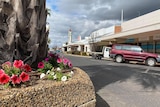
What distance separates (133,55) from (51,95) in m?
23.7

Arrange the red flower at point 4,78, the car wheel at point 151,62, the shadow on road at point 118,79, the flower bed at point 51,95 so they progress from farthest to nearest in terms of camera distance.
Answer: the car wheel at point 151,62, the shadow on road at point 118,79, the red flower at point 4,78, the flower bed at point 51,95

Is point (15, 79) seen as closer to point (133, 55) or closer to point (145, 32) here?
point (133, 55)

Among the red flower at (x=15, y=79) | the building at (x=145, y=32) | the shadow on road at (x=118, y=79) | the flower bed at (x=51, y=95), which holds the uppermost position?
the building at (x=145, y=32)

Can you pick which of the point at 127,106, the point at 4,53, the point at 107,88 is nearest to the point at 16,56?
the point at 4,53

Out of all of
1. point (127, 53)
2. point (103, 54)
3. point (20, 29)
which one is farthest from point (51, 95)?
point (103, 54)

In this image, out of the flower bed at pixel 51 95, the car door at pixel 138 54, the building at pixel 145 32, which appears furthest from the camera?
the building at pixel 145 32

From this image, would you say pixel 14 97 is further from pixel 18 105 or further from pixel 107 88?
pixel 107 88

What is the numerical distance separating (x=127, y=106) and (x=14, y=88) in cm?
391

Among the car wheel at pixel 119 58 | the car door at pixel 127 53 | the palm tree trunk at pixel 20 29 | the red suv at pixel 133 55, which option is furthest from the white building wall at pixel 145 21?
the palm tree trunk at pixel 20 29

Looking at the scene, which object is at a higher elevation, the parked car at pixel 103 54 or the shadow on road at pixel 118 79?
the parked car at pixel 103 54

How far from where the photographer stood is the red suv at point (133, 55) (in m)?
25.8

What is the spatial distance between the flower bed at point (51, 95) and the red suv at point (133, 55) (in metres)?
21.8

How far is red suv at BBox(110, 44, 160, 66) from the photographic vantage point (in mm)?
25828

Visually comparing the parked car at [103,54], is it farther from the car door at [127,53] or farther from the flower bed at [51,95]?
the flower bed at [51,95]
